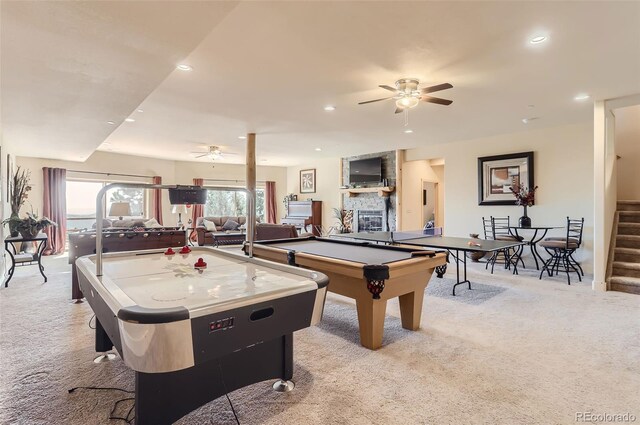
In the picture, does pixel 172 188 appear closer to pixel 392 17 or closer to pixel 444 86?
pixel 392 17

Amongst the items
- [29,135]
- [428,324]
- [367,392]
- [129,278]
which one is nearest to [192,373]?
[129,278]

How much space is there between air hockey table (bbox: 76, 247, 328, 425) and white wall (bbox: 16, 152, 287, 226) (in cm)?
753

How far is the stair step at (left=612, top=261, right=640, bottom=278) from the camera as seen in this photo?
4441 millimetres

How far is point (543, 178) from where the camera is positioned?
20.0 ft

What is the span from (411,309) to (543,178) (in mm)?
4788

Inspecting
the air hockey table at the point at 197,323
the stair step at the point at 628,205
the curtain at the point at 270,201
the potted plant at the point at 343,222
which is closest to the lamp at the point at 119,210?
the air hockey table at the point at 197,323

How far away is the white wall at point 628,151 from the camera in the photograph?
5.94m

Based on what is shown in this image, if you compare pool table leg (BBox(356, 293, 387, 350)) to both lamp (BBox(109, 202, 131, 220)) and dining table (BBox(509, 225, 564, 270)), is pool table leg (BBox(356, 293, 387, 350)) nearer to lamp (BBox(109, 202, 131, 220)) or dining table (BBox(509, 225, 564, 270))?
dining table (BBox(509, 225, 564, 270))

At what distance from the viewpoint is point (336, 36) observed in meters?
2.73

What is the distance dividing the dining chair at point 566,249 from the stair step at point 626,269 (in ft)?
1.56

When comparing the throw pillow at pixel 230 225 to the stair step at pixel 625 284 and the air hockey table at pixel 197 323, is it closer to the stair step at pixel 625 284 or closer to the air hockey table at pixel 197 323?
the air hockey table at pixel 197 323

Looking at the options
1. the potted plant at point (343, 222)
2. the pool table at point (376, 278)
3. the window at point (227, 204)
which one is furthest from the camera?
the window at point (227, 204)

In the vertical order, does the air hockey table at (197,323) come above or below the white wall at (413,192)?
below

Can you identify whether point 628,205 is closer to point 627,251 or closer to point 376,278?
point 627,251
